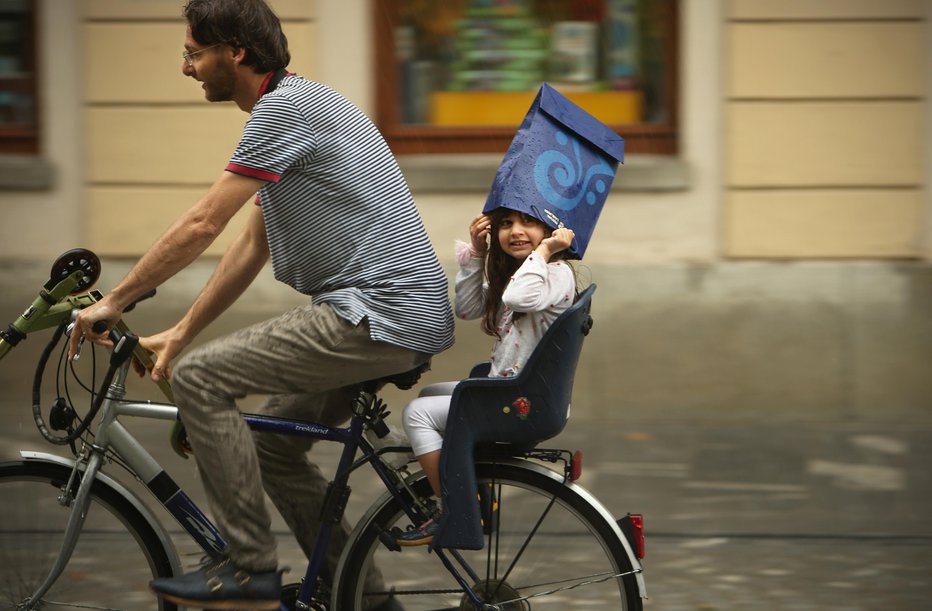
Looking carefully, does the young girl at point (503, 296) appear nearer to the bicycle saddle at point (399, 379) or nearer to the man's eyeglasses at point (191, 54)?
the bicycle saddle at point (399, 379)

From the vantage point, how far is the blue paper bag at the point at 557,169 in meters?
3.05

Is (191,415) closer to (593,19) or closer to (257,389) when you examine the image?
(257,389)

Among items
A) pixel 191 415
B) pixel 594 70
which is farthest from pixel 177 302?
pixel 191 415

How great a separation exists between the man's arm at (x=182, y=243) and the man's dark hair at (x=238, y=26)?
36cm

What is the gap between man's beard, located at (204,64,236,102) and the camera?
3.09m

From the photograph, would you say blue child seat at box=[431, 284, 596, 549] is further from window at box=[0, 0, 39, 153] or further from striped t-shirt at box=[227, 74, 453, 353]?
window at box=[0, 0, 39, 153]

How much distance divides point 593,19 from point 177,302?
2.94 metres

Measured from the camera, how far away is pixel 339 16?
6727 millimetres

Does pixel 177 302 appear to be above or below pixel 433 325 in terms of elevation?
below

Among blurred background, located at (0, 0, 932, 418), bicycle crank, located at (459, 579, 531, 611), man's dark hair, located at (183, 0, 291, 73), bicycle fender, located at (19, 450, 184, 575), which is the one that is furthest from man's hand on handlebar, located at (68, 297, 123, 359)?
blurred background, located at (0, 0, 932, 418)

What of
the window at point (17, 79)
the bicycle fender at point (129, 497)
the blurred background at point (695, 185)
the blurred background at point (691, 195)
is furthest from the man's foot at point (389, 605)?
the window at point (17, 79)

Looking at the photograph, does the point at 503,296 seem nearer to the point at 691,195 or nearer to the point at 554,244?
the point at 554,244

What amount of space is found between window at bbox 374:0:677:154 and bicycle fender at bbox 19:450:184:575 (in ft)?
13.1

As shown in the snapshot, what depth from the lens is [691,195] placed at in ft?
22.1
